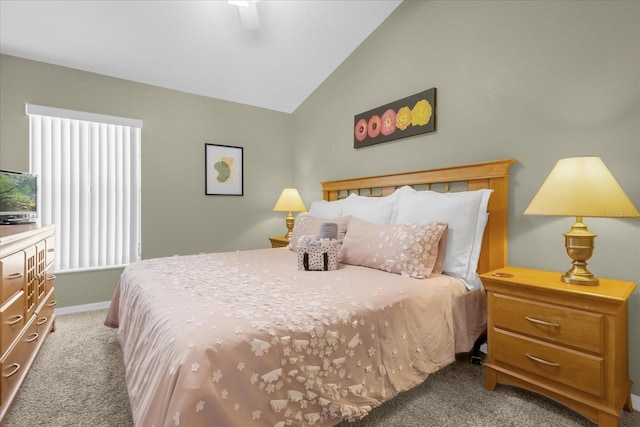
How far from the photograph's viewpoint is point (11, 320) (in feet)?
5.10

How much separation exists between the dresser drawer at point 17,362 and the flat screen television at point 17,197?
827 millimetres

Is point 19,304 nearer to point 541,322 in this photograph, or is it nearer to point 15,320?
point 15,320

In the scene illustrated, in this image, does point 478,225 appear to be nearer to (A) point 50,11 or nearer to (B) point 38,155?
(A) point 50,11

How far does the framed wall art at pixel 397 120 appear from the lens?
103 inches

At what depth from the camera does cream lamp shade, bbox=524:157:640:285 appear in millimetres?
1445

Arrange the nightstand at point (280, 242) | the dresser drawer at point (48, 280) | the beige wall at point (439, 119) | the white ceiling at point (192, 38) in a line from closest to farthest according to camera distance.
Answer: the beige wall at point (439, 119), the dresser drawer at point (48, 280), the white ceiling at point (192, 38), the nightstand at point (280, 242)

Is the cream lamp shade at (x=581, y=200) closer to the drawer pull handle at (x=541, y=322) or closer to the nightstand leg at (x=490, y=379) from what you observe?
the drawer pull handle at (x=541, y=322)

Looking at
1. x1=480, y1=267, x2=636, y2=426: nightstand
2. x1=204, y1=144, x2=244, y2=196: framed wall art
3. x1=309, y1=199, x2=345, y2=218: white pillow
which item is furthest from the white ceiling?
x1=480, y1=267, x2=636, y2=426: nightstand

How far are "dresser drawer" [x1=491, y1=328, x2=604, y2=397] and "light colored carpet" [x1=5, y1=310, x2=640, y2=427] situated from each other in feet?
0.67

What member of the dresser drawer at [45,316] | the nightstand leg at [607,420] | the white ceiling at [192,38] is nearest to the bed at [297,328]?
the dresser drawer at [45,316]

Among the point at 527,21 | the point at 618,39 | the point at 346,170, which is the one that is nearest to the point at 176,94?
the point at 346,170

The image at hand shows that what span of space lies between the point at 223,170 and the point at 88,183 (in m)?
1.38

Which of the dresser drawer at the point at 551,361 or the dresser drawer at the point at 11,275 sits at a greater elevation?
the dresser drawer at the point at 11,275

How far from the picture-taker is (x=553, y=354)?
1.54 m
